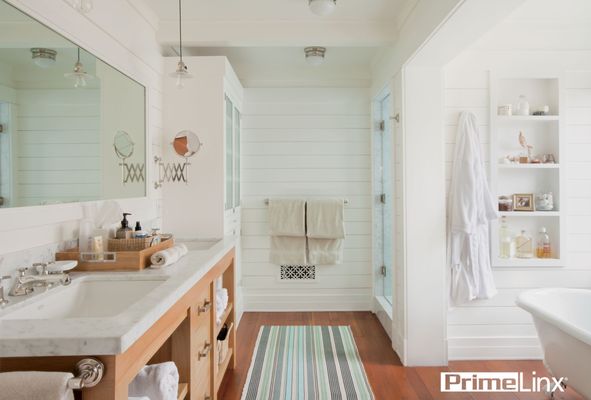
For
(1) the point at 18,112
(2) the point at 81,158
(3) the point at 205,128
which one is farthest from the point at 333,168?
(1) the point at 18,112

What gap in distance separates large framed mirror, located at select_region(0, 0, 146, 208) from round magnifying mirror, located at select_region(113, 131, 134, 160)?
0.01 metres

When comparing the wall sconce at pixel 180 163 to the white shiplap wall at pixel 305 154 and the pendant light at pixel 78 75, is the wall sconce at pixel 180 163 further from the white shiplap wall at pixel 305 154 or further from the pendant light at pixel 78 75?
the white shiplap wall at pixel 305 154

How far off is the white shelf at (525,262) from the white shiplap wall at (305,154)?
1.30m

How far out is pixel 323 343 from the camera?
9.71ft

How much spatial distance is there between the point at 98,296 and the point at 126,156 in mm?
912

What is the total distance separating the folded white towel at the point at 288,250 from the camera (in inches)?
144

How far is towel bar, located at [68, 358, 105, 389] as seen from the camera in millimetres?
866

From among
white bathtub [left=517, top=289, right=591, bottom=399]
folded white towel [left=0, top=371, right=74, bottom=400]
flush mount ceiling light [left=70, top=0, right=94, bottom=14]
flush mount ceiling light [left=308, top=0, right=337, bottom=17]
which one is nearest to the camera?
folded white towel [left=0, top=371, right=74, bottom=400]

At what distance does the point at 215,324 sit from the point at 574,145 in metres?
2.79

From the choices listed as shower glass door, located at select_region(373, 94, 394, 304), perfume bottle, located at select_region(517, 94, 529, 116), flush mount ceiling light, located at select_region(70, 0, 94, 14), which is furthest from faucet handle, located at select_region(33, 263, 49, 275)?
perfume bottle, located at select_region(517, 94, 529, 116)

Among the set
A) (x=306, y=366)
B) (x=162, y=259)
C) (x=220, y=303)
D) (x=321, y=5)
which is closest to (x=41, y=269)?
(x=162, y=259)

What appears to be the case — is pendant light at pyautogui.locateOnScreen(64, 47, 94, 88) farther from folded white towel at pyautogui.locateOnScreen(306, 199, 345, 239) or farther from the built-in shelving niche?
the built-in shelving niche

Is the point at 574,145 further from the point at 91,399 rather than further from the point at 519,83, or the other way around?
the point at 91,399

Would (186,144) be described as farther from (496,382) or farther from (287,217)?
(496,382)
